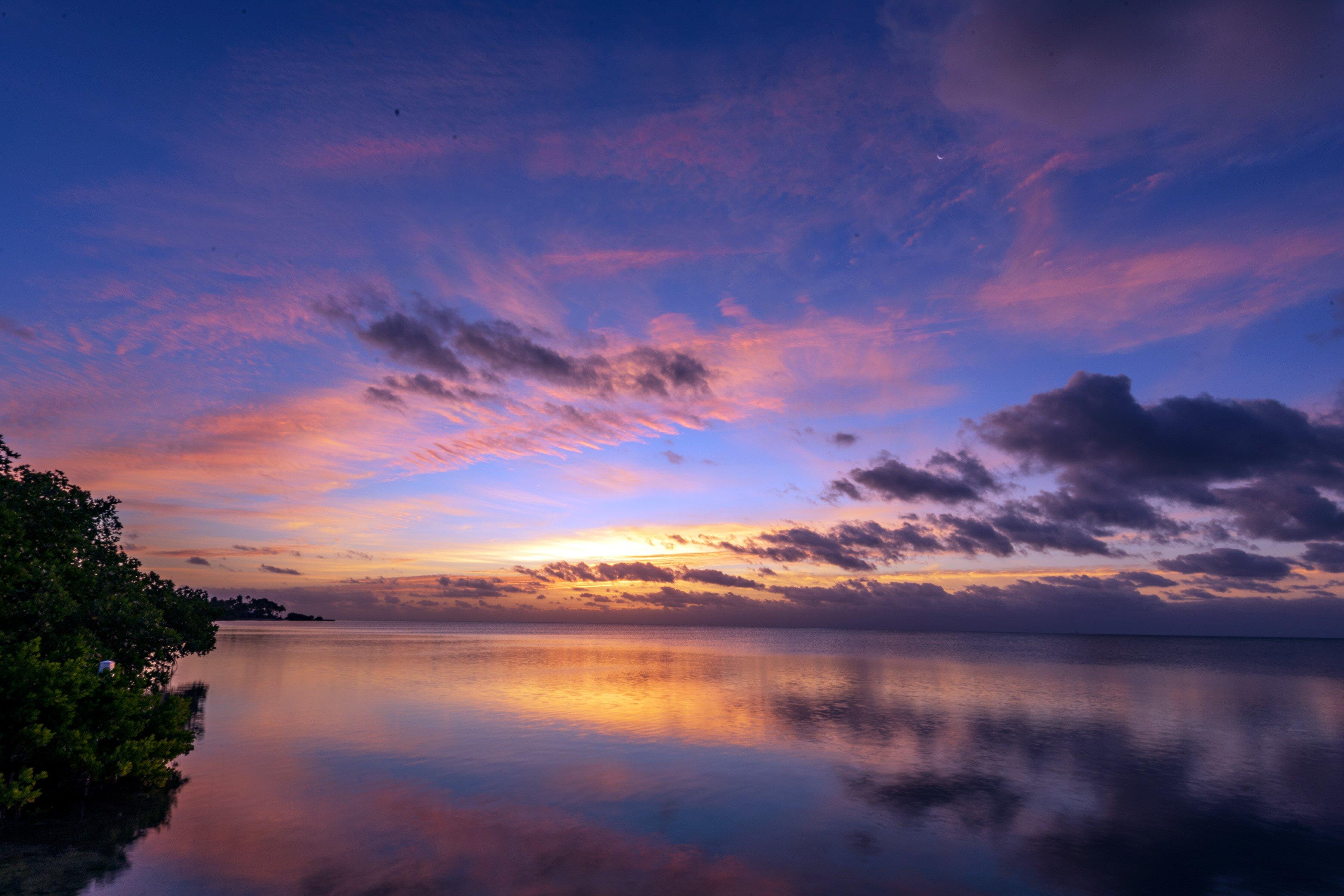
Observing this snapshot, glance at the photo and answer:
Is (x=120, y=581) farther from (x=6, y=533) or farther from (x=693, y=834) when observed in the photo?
(x=693, y=834)

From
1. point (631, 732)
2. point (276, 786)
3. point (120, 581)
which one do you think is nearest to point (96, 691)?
point (276, 786)

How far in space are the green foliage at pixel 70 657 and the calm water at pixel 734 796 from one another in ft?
11.0

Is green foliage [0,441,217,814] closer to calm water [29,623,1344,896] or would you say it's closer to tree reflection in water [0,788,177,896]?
tree reflection in water [0,788,177,896]

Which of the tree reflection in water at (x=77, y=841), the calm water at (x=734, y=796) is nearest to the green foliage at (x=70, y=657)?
the tree reflection in water at (x=77, y=841)

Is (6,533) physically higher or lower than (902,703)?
higher

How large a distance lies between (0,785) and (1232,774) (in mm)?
55377

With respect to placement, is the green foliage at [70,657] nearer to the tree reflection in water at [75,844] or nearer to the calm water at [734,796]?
the tree reflection in water at [75,844]

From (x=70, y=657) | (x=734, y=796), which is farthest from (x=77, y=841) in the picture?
(x=734, y=796)

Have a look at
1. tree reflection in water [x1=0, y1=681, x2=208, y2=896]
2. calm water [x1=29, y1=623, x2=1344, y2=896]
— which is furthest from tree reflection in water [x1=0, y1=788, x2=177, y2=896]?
calm water [x1=29, y1=623, x2=1344, y2=896]

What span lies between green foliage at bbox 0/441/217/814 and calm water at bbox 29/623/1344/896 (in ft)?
11.0

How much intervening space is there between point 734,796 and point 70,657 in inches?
1037

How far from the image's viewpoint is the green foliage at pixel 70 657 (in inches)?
825

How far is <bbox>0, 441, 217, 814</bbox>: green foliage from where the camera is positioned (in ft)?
68.7

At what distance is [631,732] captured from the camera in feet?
148
